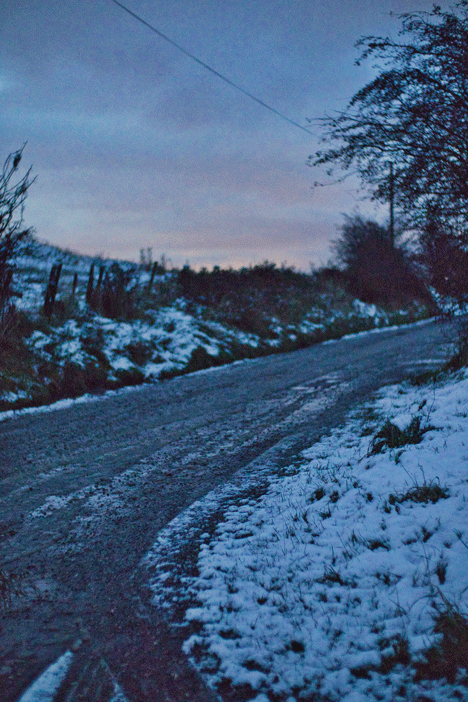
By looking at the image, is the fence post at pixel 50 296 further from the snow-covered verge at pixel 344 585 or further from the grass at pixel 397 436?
the grass at pixel 397 436

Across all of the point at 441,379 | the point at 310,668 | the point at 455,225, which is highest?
the point at 455,225

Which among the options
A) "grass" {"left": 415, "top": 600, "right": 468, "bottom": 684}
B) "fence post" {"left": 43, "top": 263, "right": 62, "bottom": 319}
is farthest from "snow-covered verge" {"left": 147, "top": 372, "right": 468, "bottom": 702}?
"fence post" {"left": 43, "top": 263, "right": 62, "bottom": 319}

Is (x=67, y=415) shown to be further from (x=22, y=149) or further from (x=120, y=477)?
(x=22, y=149)

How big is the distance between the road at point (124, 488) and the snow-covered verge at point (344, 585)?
297 mm

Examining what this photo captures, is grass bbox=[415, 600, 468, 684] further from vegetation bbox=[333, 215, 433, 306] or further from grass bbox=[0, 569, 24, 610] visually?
vegetation bbox=[333, 215, 433, 306]

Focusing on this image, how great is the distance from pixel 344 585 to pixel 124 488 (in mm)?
2453

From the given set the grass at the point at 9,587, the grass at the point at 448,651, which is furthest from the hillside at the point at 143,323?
the grass at the point at 448,651

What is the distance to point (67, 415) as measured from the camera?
24.3 feet

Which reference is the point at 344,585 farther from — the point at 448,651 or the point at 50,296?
the point at 50,296

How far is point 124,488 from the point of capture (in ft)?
15.1

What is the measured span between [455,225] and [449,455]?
4.36 m

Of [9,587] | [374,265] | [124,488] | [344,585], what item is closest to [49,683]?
[9,587]

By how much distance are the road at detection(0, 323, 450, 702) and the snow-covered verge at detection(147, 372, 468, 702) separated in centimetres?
30

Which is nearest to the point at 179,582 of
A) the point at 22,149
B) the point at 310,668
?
the point at 310,668
